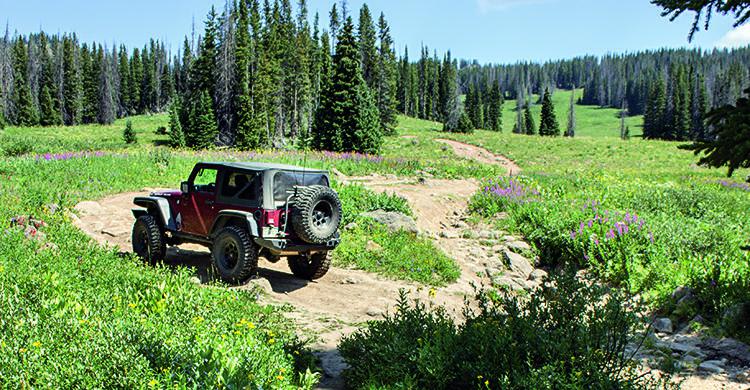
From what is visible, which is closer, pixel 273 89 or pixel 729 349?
pixel 729 349

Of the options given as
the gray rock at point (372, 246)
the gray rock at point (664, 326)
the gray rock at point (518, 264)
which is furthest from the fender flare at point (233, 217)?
the gray rock at point (518, 264)

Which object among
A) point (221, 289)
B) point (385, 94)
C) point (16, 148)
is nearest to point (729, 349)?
point (221, 289)

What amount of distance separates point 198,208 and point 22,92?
88.6m

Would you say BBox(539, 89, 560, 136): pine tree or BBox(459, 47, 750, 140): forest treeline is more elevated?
BBox(459, 47, 750, 140): forest treeline

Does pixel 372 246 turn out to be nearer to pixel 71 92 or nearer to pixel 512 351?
pixel 512 351

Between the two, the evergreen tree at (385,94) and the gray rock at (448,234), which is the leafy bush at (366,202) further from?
the evergreen tree at (385,94)

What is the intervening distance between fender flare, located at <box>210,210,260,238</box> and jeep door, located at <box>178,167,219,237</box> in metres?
0.18

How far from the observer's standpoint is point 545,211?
51.6 ft

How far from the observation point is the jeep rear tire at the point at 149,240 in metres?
10.1

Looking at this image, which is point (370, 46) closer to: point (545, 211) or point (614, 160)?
point (614, 160)

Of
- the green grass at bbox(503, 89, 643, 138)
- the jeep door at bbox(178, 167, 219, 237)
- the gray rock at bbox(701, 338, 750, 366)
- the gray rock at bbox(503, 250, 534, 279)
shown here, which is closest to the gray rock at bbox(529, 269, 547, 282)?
the gray rock at bbox(503, 250, 534, 279)

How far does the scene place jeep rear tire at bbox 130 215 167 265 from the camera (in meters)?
10.1

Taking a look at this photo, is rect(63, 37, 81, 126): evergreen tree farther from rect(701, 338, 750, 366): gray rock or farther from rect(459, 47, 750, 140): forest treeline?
rect(701, 338, 750, 366): gray rock

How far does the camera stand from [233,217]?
30.0 feet
